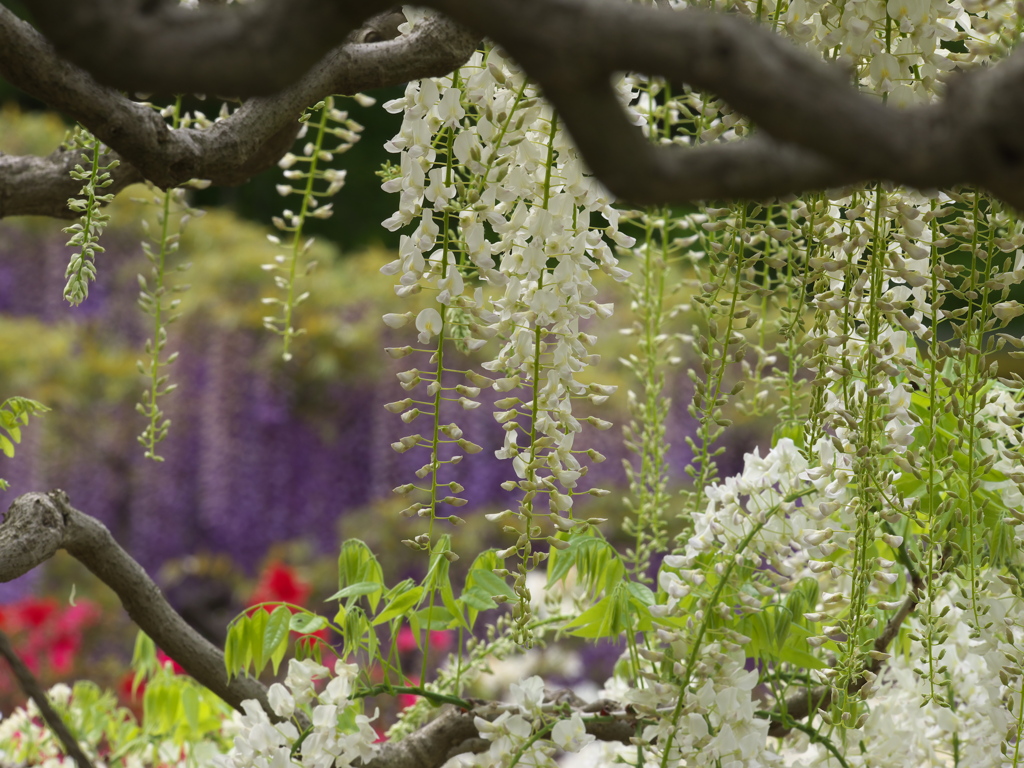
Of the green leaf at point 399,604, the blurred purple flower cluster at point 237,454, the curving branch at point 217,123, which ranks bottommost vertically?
the blurred purple flower cluster at point 237,454

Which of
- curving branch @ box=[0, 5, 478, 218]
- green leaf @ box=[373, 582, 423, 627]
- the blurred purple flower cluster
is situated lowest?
the blurred purple flower cluster

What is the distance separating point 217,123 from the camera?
0.67 m

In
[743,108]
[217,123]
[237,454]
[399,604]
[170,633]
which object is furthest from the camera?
[237,454]

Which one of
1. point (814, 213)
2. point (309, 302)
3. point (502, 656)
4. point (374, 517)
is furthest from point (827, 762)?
Result: point (309, 302)

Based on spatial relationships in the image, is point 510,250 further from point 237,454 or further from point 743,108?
point 237,454

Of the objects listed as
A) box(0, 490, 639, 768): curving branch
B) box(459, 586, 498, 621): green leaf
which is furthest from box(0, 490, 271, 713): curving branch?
box(459, 586, 498, 621): green leaf

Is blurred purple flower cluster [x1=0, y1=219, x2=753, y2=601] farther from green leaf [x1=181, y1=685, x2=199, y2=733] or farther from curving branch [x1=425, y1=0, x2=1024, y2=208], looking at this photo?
curving branch [x1=425, y1=0, x2=1024, y2=208]

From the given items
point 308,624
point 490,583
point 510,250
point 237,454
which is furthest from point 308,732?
point 237,454

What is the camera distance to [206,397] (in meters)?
3.36

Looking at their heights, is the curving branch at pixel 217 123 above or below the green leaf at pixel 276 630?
above

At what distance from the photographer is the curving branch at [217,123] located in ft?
1.69

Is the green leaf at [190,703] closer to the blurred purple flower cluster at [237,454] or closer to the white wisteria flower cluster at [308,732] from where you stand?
the white wisteria flower cluster at [308,732]

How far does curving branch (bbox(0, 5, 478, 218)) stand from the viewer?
52cm

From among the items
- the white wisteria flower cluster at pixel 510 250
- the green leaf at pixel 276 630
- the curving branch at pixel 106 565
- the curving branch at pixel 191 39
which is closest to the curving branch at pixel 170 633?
the curving branch at pixel 106 565
